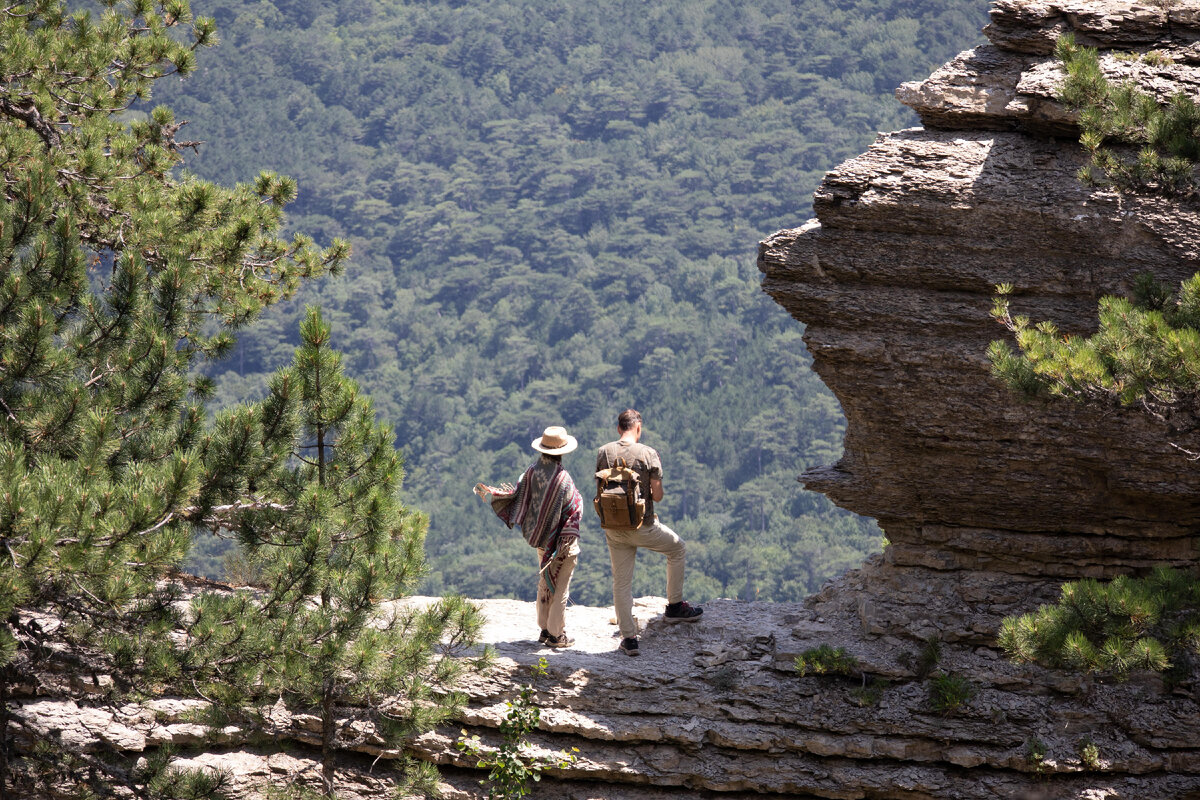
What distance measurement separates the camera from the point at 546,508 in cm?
823

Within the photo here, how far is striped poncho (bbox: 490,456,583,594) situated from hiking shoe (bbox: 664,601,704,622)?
3.72 feet

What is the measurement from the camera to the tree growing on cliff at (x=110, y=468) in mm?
5832

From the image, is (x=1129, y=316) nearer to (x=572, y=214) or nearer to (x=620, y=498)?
(x=620, y=498)

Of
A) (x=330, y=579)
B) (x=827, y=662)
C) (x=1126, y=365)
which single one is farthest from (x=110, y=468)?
(x=1126, y=365)

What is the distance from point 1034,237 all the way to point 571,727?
458cm

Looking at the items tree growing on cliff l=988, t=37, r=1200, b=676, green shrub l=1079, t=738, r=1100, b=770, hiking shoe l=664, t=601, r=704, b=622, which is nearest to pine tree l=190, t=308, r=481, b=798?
hiking shoe l=664, t=601, r=704, b=622

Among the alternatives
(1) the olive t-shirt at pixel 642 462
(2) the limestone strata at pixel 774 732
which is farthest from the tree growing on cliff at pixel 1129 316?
(1) the olive t-shirt at pixel 642 462

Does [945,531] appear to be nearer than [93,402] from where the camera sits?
No

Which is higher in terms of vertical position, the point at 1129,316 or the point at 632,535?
the point at 1129,316

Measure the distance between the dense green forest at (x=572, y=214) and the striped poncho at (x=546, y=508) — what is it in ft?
176

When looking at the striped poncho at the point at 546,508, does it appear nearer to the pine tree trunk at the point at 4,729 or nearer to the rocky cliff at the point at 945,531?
the rocky cliff at the point at 945,531

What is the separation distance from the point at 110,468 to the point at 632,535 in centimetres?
344

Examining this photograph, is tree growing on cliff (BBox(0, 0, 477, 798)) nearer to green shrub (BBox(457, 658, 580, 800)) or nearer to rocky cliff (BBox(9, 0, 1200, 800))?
rocky cliff (BBox(9, 0, 1200, 800))

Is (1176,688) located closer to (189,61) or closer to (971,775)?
(971,775)
